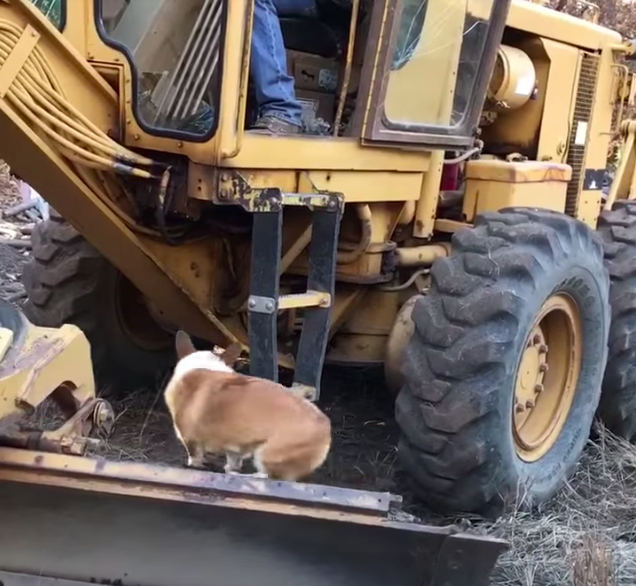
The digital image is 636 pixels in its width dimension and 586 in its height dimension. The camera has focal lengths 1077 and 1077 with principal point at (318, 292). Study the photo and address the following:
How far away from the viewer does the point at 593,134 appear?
544cm

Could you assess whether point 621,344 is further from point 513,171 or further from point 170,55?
point 170,55

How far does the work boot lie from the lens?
361 cm

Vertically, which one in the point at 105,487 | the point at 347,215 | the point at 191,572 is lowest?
the point at 191,572

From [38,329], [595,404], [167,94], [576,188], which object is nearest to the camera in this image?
[38,329]

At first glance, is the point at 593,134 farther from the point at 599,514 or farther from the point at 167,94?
the point at 167,94

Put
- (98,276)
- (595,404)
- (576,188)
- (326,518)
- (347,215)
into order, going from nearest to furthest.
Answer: (326,518)
(347,215)
(595,404)
(98,276)
(576,188)

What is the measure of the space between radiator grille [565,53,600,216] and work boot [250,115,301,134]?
207cm

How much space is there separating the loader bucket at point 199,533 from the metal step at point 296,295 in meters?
0.94

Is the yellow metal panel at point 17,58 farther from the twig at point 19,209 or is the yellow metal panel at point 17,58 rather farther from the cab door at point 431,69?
the twig at point 19,209

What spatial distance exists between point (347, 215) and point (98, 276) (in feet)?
4.27

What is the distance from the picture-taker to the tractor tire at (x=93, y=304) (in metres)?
4.82

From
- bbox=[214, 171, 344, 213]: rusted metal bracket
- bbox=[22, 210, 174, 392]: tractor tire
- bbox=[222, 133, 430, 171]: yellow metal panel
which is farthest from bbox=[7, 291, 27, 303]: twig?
bbox=[214, 171, 344, 213]: rusted metal bracket

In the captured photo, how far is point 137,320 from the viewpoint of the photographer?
5125mm

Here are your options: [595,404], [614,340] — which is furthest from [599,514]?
[614,340]
